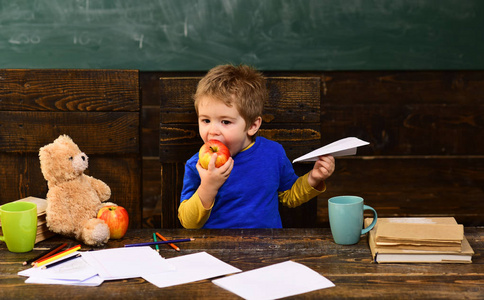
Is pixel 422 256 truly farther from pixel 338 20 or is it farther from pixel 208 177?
pixel 338 20

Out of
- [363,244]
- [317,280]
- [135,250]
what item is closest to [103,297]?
[135,250]

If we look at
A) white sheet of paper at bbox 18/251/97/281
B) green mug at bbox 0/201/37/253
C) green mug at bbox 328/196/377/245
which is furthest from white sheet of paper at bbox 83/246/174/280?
green mug at bbox 328/196/377/245

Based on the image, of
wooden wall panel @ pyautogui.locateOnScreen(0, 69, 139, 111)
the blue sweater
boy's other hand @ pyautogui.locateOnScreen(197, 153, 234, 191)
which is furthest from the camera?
wooden wall panel @ pyautogui.locateOnScreen(0, 69, 139, 111)

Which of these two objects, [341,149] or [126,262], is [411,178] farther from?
[126,262]

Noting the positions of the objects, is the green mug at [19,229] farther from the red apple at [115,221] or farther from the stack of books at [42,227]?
the red apple at [115,221]

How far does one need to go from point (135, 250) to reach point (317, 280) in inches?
16.9

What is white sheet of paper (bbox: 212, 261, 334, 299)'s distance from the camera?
3.31ft

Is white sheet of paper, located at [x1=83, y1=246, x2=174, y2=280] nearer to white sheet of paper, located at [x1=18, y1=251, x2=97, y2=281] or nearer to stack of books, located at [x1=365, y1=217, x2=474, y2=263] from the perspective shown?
white sheet of paper, located at [x1=18, y1=251, x2=97, y2=281]

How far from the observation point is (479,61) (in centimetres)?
282

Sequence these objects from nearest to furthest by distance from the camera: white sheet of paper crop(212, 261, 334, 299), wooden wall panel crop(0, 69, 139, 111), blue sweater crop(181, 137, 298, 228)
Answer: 1. white sheet of paper crop(212, 261, 334, 299)
2. blue sweater crop(181, 137, 298, 228)
3. wooden wall panel crop(0, 69, 139, 111)

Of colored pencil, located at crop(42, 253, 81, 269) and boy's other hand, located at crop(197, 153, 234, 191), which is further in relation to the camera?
boy's other hand, located at crop(197, 153, 234, 191)

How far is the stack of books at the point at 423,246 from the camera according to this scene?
1.17 m

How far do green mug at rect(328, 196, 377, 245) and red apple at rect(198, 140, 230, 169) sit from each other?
300mm

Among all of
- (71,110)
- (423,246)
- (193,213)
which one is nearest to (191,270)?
(193,213)
